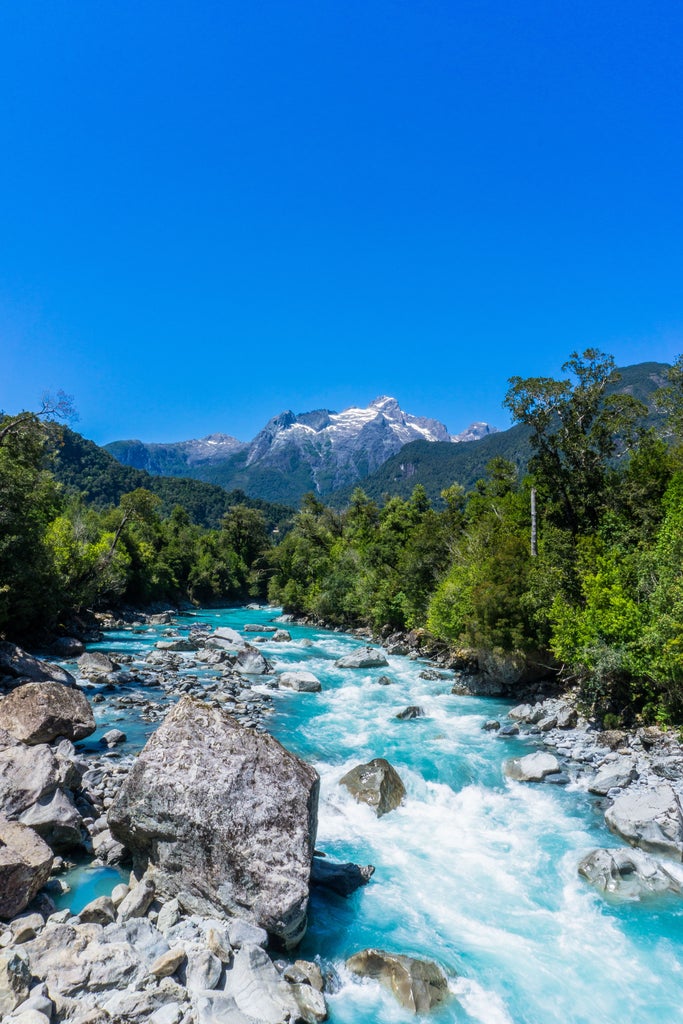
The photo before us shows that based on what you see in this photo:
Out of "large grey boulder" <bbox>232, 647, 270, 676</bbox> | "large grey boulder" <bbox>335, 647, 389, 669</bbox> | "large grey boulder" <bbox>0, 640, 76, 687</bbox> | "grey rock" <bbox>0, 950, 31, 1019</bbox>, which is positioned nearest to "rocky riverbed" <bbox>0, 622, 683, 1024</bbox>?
"grey rock" <bbox>0, 950, 31, 1019</bbox>

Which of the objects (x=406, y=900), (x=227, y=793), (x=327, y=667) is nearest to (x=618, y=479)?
(x=327, y=667)

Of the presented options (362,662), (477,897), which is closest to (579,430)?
(362,662)

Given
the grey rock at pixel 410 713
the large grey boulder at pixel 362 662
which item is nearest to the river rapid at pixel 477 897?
the grey rock at pixel 410 713

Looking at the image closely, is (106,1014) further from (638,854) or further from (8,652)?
(8,652)

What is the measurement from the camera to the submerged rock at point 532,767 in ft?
61.1

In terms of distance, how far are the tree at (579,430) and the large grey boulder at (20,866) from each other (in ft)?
110

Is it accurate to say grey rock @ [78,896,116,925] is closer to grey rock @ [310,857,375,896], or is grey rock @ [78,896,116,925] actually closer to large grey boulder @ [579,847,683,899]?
grey rock @ [310,857,375,896]

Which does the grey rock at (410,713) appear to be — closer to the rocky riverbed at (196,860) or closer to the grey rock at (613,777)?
the rocky riverbed at (196,860)

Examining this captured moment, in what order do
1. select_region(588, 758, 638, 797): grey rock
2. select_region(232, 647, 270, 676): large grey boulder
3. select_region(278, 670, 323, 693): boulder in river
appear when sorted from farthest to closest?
select_region(232, 647, 270, 676): large grey boulder < select_region(278, 670, 323, 693): boulder in river < select_region(588, 758, 638, 797): grey rock

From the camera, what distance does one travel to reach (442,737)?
22.4 metres

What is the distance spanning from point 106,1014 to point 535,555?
28734 mm

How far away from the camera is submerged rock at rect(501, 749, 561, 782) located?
18625 millimetres

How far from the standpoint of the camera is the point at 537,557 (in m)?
30.5

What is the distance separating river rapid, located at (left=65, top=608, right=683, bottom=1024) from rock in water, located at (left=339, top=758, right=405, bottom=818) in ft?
0.98
